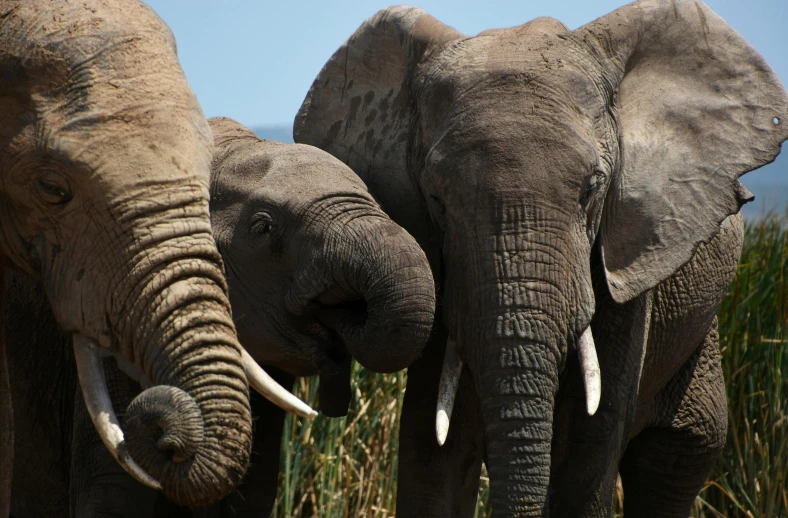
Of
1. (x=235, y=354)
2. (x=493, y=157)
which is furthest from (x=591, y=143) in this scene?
(x=235, y=354)

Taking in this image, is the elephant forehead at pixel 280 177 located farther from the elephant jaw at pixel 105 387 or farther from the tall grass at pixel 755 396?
the tall grass at pixel 755 396

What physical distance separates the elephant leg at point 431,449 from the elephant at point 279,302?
0.83 feet

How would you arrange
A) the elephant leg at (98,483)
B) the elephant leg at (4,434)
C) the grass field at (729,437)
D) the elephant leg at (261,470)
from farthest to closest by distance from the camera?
1. the grass field at (729,437)
2. the elephant leg at (261,470)
3. the elephant leg at (98,483)
4. the elephant leg at (4,434)

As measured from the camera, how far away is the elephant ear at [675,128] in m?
4.24

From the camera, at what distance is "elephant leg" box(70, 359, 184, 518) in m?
3.85

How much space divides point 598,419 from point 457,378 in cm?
54

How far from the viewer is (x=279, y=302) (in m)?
3.99

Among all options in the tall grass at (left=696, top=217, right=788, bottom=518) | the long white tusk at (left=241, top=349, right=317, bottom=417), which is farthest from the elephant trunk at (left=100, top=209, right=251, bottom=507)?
the tall grass at (left=696, top=217, right=788, bottom=518)

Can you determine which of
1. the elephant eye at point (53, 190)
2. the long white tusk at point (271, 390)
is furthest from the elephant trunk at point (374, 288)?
the elephant eye at point (53, 190)

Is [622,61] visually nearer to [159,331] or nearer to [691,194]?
[691,194]

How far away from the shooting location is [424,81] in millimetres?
4242

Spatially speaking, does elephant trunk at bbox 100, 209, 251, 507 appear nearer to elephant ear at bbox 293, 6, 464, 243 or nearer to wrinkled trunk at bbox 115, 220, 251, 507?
wrinkled trunk at bbox 115, 220, 251, 507

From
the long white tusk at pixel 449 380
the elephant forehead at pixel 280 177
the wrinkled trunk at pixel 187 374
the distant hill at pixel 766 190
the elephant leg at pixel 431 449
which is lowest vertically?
the distant hill at pixel 766 190

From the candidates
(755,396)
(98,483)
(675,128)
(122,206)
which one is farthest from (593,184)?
(755,396)
